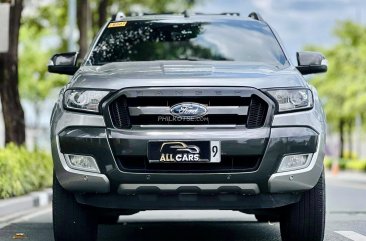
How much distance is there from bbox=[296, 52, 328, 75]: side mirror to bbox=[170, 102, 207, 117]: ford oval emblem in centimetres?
144

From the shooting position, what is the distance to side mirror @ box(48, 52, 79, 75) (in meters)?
6.80

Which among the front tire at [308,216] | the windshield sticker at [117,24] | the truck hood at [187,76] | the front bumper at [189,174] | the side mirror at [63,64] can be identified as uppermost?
the windshield sticker at [117,24]

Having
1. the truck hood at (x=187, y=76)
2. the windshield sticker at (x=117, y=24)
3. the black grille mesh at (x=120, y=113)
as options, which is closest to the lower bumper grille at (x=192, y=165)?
the black grille mesh at (x=120, y=113)

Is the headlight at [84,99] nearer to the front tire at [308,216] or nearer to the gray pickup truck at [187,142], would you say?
the gray pickup truck at [187,142]

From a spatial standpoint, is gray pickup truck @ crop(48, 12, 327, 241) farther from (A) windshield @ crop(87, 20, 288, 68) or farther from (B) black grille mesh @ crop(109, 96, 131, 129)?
(A) windshield @ crop(87, 20, 288, 68)

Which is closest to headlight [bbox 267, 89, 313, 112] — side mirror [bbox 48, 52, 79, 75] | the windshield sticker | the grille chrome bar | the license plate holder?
the grille chrome bar

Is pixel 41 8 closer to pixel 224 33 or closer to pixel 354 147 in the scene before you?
pixel 224 33

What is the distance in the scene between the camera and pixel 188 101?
5539mm

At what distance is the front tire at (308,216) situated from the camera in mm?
5879

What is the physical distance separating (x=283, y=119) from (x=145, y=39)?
2183 millimetres

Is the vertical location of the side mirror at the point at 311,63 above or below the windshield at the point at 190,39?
below

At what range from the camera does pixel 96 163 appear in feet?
18.0

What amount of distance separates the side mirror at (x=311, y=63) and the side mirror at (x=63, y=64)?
1.85 m

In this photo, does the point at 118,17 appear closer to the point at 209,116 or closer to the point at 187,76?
the point at 187,76
